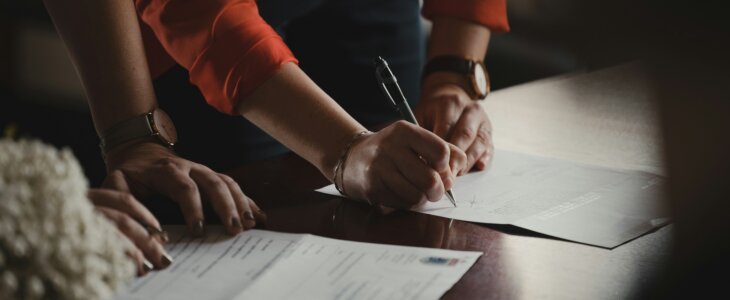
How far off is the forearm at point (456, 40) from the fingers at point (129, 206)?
25.5 inches

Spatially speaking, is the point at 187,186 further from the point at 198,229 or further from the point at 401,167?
the point at 401,167

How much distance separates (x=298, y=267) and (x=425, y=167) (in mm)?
234

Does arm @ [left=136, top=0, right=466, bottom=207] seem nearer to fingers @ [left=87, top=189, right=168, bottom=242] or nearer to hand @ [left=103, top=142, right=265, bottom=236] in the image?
hand @ [left=103, top=142, right=265, bottom=236]

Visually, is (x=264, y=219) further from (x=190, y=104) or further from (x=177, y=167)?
(x=190, y=104)

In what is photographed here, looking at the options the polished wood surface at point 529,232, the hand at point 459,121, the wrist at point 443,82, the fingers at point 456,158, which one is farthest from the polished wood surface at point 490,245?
the wrist at point 443,82

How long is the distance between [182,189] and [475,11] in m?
0.69

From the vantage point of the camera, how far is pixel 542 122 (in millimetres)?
1363

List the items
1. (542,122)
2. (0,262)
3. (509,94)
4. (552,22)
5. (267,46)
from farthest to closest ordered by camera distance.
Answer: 1. (552,22)
2. (509,94)
3. (542,122)
4. (267,46)
5. (0,262)

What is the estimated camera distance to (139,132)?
108 centimetres

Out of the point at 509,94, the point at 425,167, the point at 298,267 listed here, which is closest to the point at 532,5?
the point at 509,94

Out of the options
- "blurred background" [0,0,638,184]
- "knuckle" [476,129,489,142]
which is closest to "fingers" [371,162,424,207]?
"knuckle" [476,129,489,142]

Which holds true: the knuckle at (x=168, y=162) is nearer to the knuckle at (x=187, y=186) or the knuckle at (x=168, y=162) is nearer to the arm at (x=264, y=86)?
the knuckle at (x=187, y=186)

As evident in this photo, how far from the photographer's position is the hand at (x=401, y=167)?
980 millimetres

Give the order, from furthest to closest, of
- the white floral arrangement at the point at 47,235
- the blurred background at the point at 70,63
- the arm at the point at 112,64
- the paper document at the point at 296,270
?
the blurred background at the point at 70,63 → the arm at the point at 112,64 → the paper document at the point at 296,270 → the white floral arrangement at the point at 47,235
